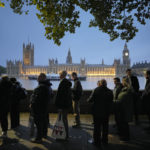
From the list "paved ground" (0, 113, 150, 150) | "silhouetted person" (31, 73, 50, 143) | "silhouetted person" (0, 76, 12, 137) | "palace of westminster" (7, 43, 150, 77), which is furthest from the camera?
"palace of westminster" (7, 43, 150, 77)

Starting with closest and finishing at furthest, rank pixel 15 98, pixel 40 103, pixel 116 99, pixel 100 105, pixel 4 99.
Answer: pixel 100 105, pixel 40 103, pixel 4 99, pixel 116 99, pixel 15 98

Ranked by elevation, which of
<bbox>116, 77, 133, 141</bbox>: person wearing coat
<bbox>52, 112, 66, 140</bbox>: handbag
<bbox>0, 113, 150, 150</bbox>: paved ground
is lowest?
<bbox>0, 113, 150, 150</bbox>: paved ground

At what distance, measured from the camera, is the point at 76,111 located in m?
4.49

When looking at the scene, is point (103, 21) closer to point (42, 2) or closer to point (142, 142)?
point (42, 2)

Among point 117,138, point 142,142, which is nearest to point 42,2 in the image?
point 117,138

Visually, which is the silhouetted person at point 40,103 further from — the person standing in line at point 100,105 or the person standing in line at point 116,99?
the person standing in line at point 116,99

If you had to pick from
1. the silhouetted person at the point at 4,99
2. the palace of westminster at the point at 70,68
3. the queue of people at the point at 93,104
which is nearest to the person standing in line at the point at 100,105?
the queue of people at the point at 93,104

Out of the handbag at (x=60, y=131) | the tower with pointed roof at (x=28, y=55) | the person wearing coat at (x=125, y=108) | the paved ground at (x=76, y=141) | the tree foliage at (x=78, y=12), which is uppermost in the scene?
the tower with pointed roof at (x=28, y=55)

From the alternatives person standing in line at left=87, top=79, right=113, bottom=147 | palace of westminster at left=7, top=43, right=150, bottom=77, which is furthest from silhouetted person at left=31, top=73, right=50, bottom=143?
palace of westminster at left=7, top=43, right=150, bottom=77

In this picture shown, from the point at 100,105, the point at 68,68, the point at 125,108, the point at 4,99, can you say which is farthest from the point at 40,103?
the point at 68,68

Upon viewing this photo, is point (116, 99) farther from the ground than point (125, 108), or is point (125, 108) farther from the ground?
point (116, 99)

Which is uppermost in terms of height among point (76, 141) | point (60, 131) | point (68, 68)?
point (68, 68)

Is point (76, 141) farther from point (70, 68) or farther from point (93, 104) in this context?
point (70, 68)

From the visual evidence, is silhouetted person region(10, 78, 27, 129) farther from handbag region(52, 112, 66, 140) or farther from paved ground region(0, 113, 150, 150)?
handbag region(52, 112, 66, 140)
